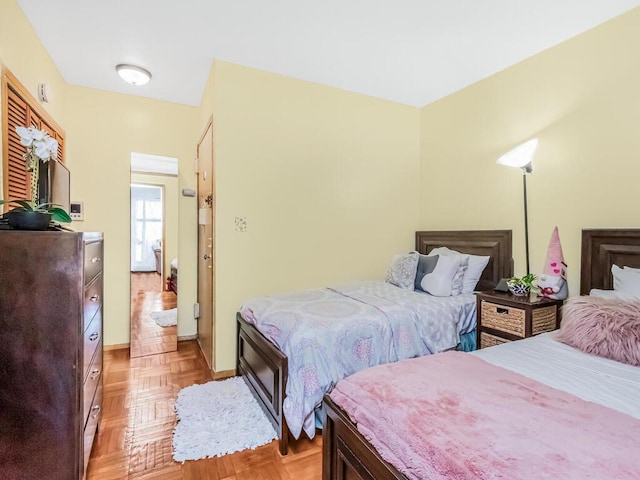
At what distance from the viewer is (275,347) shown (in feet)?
6.52

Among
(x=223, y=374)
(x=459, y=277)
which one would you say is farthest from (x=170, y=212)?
(x=459, y=277)

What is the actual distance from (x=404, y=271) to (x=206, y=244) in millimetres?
1828

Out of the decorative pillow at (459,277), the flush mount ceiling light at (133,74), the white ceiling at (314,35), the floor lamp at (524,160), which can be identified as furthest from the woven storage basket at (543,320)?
the flush mount ceiling light at (133,74)

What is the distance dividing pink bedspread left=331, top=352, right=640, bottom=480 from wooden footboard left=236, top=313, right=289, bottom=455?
636 millimetres

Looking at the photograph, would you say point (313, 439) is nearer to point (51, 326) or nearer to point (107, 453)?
point (107, 453)

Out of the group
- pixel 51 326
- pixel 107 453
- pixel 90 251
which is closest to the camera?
pixel 51 326

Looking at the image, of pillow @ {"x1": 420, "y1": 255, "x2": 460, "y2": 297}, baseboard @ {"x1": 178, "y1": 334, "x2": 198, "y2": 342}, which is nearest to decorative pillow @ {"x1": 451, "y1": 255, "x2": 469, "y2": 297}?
pillow @ {"x1": 420, "y1": 255, "x2": 460, "y2": 297}

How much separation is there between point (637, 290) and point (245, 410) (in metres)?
2.42

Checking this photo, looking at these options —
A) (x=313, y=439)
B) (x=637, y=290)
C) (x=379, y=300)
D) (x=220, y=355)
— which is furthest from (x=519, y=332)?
(x=220, y=355)

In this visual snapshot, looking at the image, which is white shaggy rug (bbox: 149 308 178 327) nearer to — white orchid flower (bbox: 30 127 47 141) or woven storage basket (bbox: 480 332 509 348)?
white orchid flower (bbox: 30 127 47 141)

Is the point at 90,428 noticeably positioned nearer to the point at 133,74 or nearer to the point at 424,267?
the point at 424,267

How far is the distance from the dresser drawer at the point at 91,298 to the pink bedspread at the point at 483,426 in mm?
1177

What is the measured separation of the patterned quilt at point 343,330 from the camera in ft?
5.94

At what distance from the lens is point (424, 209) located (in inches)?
146
